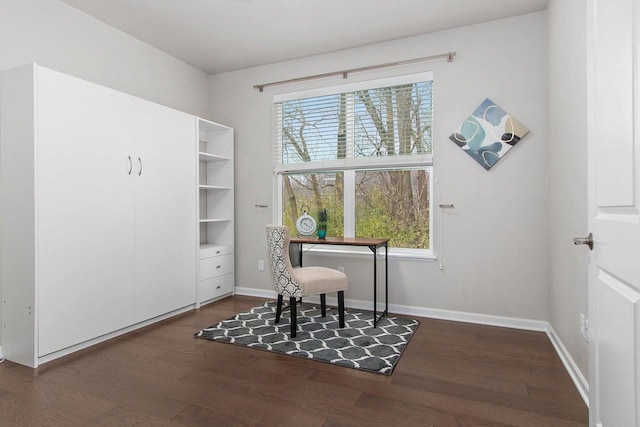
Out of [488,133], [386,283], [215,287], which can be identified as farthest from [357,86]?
[215,287]

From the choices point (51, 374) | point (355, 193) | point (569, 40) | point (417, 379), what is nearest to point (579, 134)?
point (569, 40)

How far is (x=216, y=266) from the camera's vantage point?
399cm

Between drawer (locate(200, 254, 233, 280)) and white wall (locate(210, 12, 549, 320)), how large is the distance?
1.27 metres

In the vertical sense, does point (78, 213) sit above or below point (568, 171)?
below

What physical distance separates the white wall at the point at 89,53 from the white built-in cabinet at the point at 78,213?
1.36ft

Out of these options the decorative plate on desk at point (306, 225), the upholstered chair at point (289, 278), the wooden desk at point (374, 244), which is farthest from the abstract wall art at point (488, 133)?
the upholstered chair at point (289, 278)

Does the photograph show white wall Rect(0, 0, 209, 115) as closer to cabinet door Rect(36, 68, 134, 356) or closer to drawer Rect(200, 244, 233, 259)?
cabinet door Rect(36, 68, 134, 356)

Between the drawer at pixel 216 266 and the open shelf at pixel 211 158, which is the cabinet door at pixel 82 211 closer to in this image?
the drawer at pixel 216 266

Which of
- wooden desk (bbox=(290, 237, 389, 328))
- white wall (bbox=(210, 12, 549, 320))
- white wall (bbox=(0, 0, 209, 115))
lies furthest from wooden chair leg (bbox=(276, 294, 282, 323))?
white wall (bbox=(0, 0, 209, 115))

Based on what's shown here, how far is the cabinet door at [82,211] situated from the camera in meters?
2.39

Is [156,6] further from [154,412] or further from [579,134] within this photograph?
[579,134]

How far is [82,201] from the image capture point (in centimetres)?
262

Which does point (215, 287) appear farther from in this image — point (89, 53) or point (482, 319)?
A: point (482, 319)

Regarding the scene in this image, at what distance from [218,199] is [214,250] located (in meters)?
0.66
